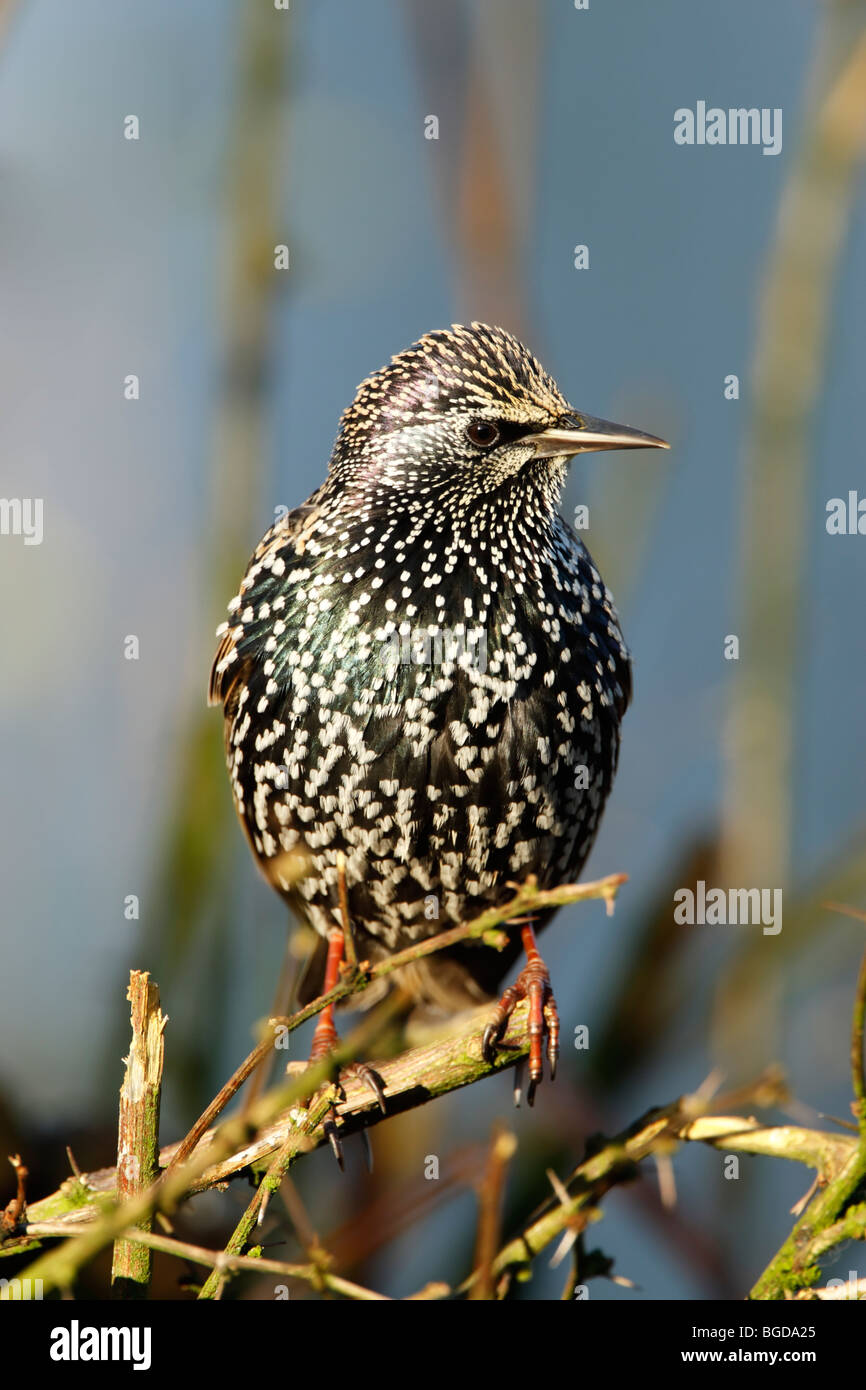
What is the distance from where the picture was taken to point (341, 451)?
509cm

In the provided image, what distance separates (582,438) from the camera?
4.61 meters

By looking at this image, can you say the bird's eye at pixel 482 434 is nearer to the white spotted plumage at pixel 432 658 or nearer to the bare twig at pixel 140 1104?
the white spotted plumage at pixel 432 658

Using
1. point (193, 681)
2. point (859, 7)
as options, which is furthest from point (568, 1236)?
point (859, 7)

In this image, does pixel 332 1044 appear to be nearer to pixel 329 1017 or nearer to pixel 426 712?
pixel 329 1017

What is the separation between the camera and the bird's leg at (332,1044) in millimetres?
3959

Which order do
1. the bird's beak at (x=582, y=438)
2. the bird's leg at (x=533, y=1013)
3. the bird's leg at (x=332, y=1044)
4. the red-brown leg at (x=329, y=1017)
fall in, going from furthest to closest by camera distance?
the red-brown leg at (x=329, y=1017), the bird's beak at (x=582, y=438), the bird's leg at (x=332, y=1044), the bird's leg at (x=533, y=1013)

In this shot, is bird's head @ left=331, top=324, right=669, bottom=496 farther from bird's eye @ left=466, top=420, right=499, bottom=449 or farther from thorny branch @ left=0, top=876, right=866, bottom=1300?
thorny branch @ left=0, top=876, right=866, bottom=1300

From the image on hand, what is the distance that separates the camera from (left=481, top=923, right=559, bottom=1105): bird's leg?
12.6ft

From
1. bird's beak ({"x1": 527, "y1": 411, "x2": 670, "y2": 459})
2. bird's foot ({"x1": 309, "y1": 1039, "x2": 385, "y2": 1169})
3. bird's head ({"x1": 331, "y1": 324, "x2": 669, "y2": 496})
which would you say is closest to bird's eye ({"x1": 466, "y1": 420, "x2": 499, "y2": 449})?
bird's head ({"x1": 331, "y1": 324, "x2": 669, "y2": 496})

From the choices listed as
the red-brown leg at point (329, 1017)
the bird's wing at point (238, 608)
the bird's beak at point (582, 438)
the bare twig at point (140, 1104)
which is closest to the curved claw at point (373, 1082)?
the red-brown leg at point (329, 1017)

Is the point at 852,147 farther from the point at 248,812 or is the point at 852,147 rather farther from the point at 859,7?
the point at 248,812

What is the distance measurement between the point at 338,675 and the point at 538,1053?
137 centimetres

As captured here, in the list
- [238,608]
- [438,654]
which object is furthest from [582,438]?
[238,608]
